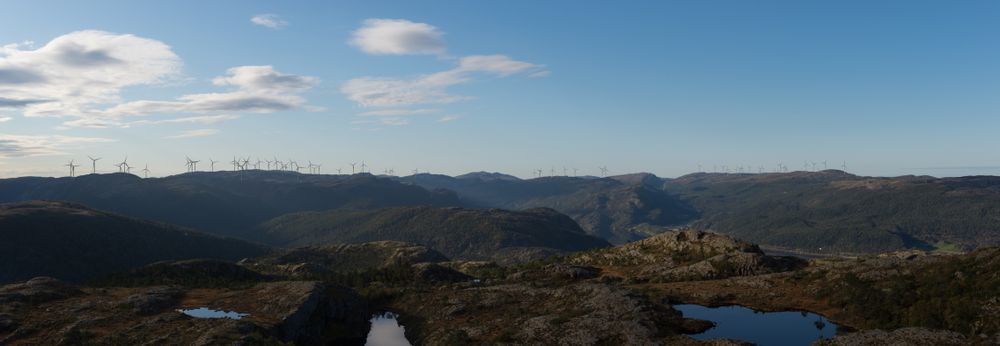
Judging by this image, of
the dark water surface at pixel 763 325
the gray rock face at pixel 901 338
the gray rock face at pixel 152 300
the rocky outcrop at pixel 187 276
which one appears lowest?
the rocky outcrop at pixel 187 276

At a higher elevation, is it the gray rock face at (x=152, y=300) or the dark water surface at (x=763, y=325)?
the dark water surface at (x=763, y=325)

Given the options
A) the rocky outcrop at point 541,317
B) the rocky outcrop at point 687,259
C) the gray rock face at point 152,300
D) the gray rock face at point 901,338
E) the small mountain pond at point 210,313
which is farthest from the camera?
the rocky outcrop at point 687,259

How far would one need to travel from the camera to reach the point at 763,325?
57562mm

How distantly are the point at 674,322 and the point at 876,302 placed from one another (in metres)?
20.0

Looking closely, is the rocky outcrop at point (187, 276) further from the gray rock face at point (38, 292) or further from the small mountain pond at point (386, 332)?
the small mountain pond at point (386, 332)

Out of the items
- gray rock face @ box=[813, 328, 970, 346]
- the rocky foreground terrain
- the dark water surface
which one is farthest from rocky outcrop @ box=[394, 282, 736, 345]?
gray rock face @ box=[813, 328, 970, 346]

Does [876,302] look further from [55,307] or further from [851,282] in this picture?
[55,307]

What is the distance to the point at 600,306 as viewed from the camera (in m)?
64.9

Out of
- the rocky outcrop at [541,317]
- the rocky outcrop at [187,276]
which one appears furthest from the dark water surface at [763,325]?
the rocky outcrop at [187,276]

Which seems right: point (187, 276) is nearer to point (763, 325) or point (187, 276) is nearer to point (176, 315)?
point (176, 315)

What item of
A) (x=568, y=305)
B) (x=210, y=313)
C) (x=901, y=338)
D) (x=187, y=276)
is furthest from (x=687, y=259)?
(x=187, y=276)

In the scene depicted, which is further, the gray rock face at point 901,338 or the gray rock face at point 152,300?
the gray rock face at point 152,300

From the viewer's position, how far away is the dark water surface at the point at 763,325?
52.9 m

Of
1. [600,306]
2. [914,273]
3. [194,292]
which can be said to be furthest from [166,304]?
[914,273]
